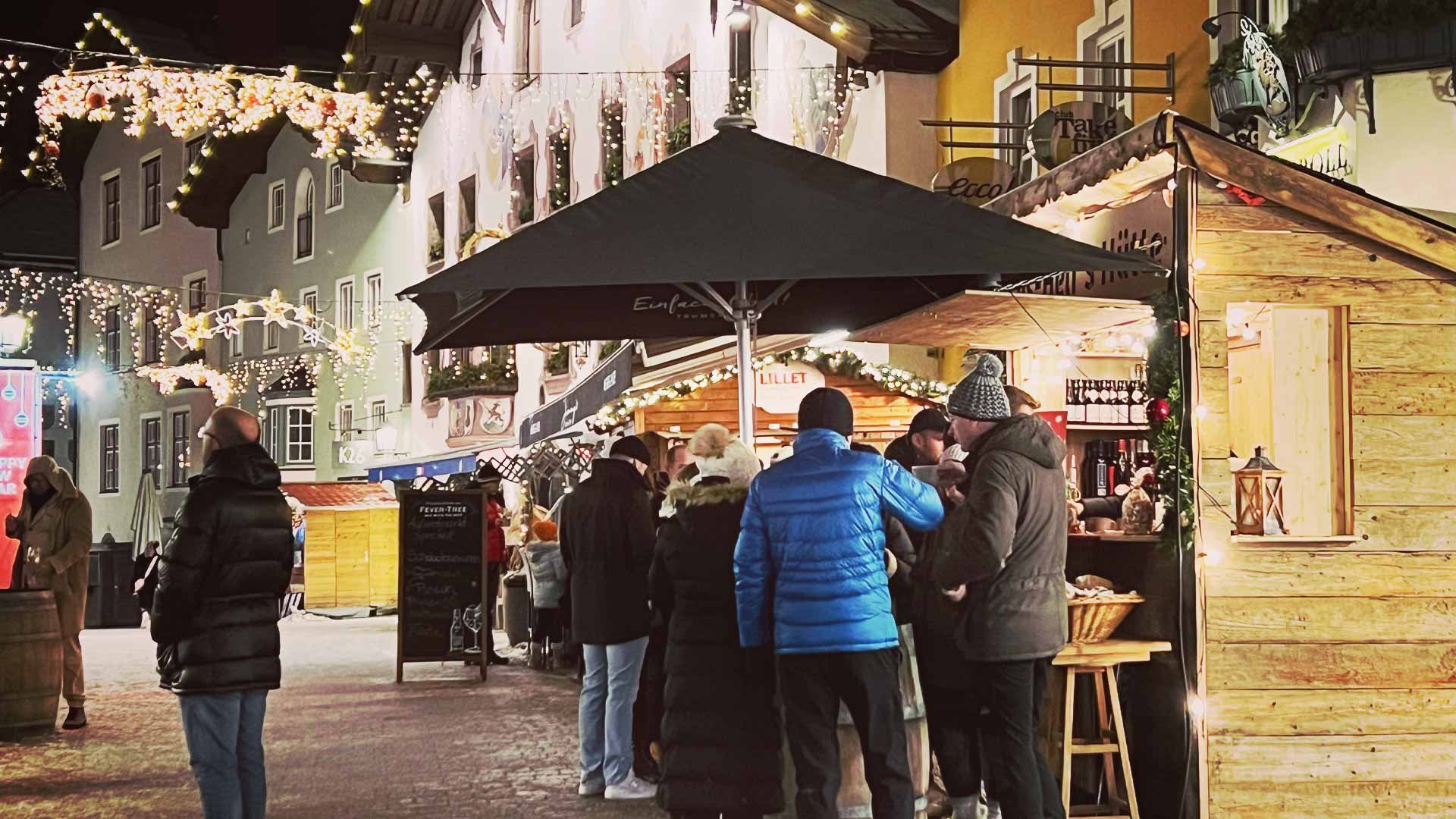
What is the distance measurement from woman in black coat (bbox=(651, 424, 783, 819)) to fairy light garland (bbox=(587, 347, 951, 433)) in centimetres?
801

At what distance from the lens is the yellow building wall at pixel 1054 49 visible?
40.6 feet

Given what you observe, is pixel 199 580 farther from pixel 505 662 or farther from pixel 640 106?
pixel 640 106

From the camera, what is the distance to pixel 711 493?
280 inches

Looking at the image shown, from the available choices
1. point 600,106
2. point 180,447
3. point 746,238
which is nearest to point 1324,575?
point 746,238

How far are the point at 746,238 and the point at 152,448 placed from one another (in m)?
39.1

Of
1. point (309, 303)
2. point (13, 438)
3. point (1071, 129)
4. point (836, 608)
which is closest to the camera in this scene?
point (836, 608)

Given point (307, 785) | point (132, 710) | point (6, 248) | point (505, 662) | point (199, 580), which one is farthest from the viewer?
point (6, 248)

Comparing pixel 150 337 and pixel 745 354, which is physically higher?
pixel 150 337

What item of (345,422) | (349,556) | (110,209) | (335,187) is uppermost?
(110,209)

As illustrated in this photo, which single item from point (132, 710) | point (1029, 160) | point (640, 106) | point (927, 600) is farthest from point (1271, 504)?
point (640, 106)

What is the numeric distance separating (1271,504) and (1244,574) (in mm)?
350

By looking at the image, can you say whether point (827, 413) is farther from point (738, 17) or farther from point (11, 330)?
point (11, 330)

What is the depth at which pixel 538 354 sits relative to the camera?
2612 cm

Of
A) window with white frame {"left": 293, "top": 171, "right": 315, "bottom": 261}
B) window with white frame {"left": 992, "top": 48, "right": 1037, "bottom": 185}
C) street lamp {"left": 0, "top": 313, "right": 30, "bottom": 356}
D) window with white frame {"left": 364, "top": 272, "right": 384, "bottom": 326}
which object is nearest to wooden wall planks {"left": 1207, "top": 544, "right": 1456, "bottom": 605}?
window with white frame {"left": 992, "top": 48, "right": 1037, "bottom": 185}
